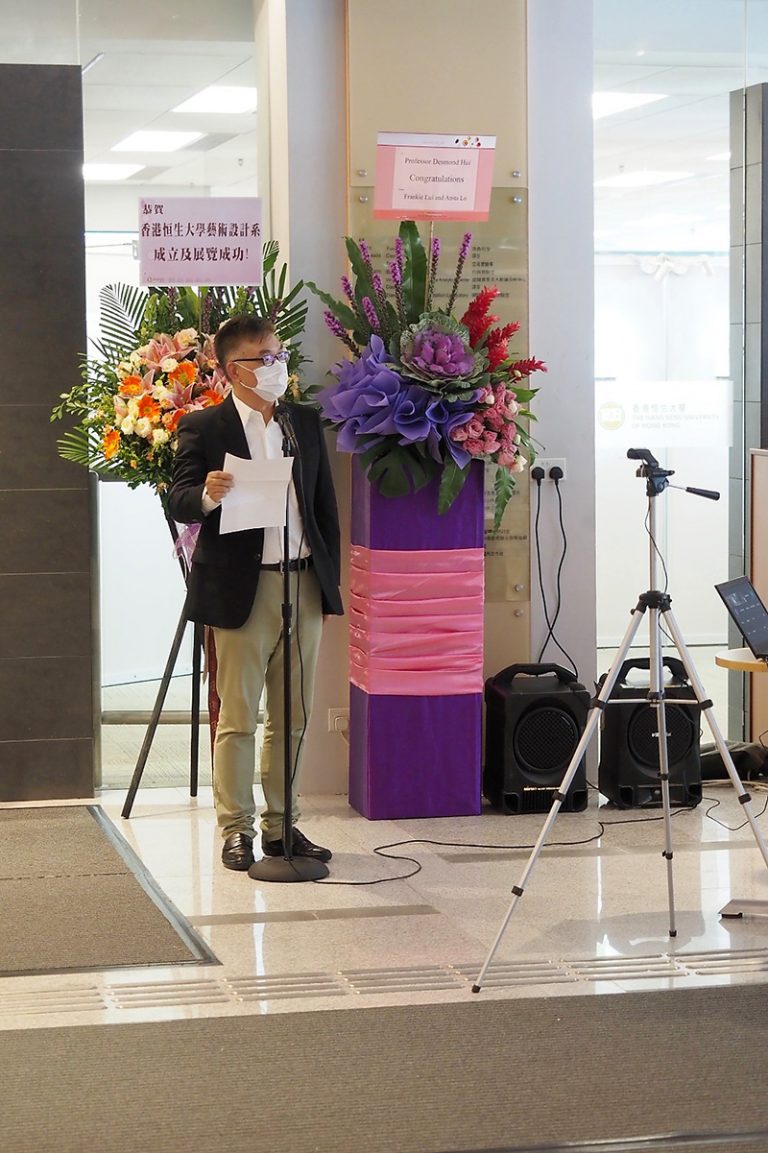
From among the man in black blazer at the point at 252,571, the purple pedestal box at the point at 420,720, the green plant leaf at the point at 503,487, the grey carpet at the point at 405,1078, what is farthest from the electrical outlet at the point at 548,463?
the grey carpet at the point at 405,1078

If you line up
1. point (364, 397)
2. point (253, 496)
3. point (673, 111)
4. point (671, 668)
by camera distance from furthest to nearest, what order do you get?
point (673, 111)
point (671, 668)
point (364, 397)
point (253, 496)

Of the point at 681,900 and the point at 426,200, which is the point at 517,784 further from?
the point at 426,200

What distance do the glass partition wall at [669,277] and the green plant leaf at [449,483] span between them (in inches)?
43.2

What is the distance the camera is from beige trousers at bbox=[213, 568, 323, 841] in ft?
15.1

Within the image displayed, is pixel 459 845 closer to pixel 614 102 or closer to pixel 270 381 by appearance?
pixel 270 381

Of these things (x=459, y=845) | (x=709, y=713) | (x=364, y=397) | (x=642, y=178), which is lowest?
(x=459, y=845)

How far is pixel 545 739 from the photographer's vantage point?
5.45m

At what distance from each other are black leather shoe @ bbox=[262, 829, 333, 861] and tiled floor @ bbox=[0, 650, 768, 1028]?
0.24 ft

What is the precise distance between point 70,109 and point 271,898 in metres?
2.87

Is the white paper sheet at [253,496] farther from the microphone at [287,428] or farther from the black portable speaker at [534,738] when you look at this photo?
the black portable speaker at [534,738]

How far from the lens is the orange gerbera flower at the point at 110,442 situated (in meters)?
5.02

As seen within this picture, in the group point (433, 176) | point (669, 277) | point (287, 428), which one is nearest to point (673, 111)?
point (669, 277)

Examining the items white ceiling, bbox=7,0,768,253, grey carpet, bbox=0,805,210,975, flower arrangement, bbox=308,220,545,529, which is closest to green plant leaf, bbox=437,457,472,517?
flower arrangement, bbox=308,220,545,529

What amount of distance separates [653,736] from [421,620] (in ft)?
3.16
